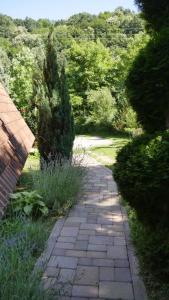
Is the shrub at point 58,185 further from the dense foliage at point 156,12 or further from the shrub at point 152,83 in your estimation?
the dense foliage at point 156,12

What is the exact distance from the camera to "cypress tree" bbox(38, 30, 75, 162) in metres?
9.63

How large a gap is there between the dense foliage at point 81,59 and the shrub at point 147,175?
5.51ft

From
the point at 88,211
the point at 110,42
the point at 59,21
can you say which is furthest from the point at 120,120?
the point at 59,21

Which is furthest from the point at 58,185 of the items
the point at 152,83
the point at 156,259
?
the point at 152,83

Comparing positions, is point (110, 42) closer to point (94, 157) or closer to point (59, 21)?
point (59, 21)

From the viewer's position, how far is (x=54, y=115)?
9.62m

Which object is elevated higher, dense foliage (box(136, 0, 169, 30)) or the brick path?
dense foliage (box(136, 0, 169, 30))

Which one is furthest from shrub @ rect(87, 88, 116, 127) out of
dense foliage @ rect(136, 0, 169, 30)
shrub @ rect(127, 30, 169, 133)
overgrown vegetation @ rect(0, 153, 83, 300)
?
shrub @ rect(127, 30, 169, 133)

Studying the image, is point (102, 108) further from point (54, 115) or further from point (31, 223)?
point (31, 223)

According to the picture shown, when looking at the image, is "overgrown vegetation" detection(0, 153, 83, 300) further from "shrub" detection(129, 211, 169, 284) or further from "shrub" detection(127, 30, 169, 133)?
"shrub" detection(127, 30, 169, 133)

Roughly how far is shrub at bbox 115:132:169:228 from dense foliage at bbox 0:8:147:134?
1680 millimetres

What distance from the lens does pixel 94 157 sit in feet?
51.0

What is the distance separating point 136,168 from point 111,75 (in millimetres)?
33249

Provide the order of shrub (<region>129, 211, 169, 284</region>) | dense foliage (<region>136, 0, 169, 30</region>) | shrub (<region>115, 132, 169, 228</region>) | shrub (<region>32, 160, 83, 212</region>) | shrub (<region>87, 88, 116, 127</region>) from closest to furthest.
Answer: shrub (<region>115, 132, 169, 228</region>) < shrub (<region>129, 211, 169, 284</region>) < dense foliage (<region>136, 0, 169, 30</region>) < shrub (<region>32, 160, 83, 212</region>) < shrub (<region>87, 88, 116, 127</region>)
